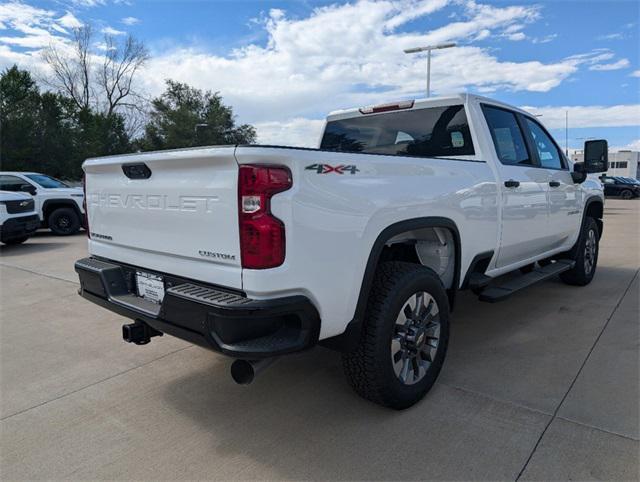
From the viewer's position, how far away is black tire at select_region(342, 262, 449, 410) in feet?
8.72

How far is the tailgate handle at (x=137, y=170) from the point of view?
274 centimetres

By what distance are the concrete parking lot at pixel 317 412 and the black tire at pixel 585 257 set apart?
3.82 ft

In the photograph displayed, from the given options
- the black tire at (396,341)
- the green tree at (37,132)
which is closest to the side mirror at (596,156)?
the black tire at (396,341)

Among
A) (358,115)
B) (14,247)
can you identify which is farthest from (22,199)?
(358,115)

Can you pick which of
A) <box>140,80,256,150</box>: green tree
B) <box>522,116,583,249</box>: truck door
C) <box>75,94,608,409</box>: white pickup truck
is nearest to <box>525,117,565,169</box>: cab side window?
<box>522,116,583,249</box>: truck door

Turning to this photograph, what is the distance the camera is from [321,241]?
2316 millimetres

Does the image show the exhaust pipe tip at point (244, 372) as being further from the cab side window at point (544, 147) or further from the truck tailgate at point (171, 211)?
the cab side window at point (544, 147)

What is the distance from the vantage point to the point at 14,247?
33.3ft

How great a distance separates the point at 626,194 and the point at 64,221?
1412 inches

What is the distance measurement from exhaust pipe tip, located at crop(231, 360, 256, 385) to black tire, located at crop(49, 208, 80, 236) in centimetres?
1125

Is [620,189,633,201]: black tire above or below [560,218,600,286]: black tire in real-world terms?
below

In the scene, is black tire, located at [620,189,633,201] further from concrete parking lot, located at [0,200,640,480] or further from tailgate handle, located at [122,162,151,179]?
tailgate handle, located at [122,162,151,179]

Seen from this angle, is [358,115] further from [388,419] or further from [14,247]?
[14,247]

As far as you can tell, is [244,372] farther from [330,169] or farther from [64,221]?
[64,221]
